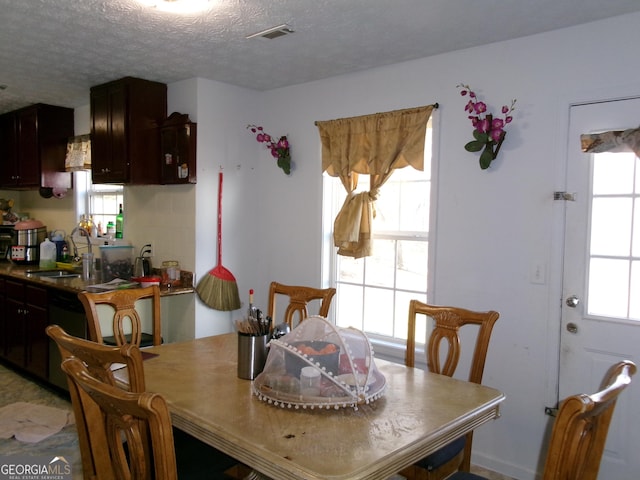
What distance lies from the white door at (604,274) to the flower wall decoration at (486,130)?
1.10 ft

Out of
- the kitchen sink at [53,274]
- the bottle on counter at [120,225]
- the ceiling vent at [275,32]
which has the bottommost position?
the kitchen sink at [53,274]

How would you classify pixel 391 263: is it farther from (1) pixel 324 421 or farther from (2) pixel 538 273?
(1) pixel 324 421

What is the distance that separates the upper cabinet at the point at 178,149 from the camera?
367cm

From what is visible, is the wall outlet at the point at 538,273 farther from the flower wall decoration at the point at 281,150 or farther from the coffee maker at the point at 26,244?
the coffee maker at the point at 26,244

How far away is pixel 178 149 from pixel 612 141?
9.04ft

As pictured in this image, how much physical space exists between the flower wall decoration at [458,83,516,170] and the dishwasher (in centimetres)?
272

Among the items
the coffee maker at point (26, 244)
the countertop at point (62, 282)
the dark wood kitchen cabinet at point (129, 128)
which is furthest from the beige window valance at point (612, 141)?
the coffee maker at point (26, 244)

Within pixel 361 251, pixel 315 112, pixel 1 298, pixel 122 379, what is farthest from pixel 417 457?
pixel 1 298

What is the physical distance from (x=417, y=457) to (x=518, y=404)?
5.18 feet

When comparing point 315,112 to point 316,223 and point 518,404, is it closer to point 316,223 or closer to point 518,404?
point 316,223

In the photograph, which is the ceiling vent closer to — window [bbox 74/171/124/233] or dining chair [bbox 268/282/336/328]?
dining chair [bbox 268/282/336/328]

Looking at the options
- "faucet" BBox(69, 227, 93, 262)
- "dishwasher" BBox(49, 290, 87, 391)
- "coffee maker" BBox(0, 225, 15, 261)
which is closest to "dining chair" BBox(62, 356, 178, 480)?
"dishwasher" BBox(49, 290, 87, 391)

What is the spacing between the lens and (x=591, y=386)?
8.43ft

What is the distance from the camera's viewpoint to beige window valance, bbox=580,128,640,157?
2.40 metres
